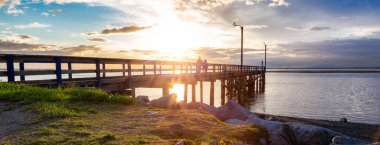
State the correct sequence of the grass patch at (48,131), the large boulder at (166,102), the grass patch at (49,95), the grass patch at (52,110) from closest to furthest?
the grass patch at (48,131) → the grass patch at (52,110) → the grass patch at (49,95) → the large boulder at (166,102)

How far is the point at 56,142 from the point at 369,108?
104 feet

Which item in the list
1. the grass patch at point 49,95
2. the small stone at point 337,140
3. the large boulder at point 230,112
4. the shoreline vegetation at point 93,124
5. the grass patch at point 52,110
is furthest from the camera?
the large boulder at point 230,112

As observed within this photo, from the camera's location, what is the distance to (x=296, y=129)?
1041cm

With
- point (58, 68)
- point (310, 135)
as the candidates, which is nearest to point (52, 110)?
point (58, 68)

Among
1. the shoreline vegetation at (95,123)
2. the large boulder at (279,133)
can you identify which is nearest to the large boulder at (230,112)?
the large boulder at (279,133)

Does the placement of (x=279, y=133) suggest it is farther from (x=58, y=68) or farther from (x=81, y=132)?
(x=58, y=68)

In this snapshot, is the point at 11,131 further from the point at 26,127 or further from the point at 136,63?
the point at 136,63

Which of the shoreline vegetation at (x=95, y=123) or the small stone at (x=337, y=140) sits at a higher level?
the shoreline vegetation at (x=95, y=123)

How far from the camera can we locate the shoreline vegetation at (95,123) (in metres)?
5.55

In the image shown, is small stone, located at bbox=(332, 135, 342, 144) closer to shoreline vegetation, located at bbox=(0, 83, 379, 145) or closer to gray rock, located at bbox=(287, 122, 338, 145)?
gray rock, located at bbox=(287, 122, 338, 145)

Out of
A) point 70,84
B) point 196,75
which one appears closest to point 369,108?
point 196,75

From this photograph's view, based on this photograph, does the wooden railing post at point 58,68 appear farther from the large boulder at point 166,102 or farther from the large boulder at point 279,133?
the large boulder at point 279,133

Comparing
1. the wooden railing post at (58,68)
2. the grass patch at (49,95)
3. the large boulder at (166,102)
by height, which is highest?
the wooden railing post at (58,68)

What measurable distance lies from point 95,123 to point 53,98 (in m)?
3.08
